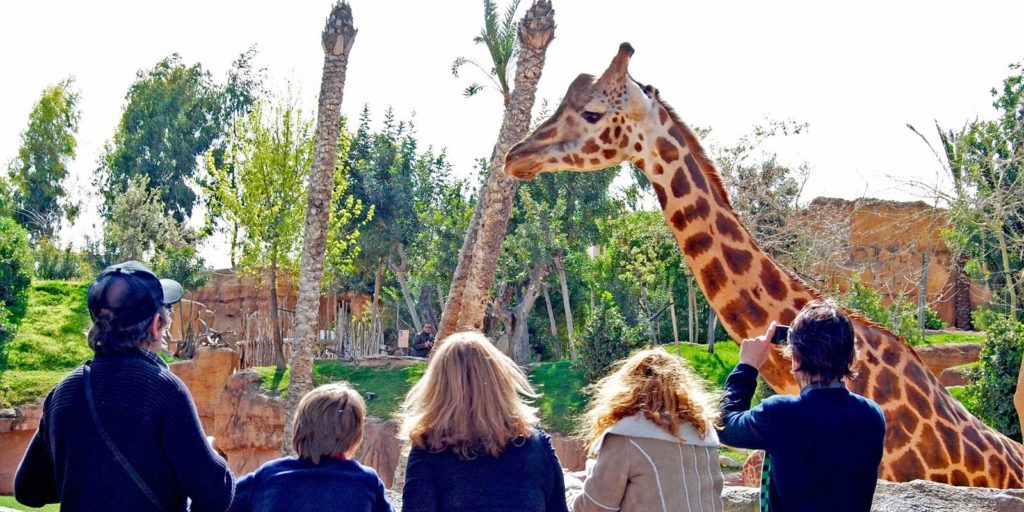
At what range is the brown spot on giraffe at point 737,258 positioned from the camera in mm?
6652

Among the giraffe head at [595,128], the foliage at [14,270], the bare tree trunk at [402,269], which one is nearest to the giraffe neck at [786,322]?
the giraffe head at [595,128]

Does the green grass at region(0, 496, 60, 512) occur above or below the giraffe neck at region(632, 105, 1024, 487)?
below

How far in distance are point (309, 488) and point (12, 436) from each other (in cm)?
1925

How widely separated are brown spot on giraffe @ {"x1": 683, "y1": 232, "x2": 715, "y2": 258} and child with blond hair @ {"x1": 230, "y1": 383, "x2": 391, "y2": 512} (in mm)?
3721

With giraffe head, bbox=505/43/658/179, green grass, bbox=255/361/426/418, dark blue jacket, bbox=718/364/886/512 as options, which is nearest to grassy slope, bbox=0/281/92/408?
green grass, bbox=255/361/426/418

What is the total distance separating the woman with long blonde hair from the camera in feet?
10.9

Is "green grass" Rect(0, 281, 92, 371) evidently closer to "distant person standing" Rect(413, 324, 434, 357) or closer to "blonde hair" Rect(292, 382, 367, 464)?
"distant person standing" Rect(413, 324, 434, 357)

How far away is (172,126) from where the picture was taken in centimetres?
4519

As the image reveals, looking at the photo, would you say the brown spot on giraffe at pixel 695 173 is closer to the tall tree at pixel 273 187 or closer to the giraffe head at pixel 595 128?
the giraffe head at pixel 595 128

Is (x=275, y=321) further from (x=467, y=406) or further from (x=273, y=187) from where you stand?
(x=467, y=406)

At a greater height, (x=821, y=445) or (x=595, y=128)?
(x=595, y=128)

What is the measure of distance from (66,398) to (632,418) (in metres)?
1.92

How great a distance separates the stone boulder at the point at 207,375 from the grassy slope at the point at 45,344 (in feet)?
7.63

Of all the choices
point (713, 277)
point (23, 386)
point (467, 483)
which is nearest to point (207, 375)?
point (23, 386)
